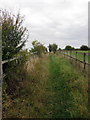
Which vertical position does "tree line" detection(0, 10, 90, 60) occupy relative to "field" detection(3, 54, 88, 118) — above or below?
above

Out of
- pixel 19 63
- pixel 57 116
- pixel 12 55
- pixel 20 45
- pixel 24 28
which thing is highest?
pixel 24 28

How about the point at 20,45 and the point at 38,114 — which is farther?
the point at 20,45

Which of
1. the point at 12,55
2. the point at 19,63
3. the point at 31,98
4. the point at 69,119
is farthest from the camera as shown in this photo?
the point at 19,63

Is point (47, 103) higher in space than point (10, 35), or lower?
lower

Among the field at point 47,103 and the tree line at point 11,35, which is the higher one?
the tree line at point 11,35

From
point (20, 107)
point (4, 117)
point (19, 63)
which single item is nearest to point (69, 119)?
point (20, 107)

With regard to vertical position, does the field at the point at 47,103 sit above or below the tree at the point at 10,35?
below

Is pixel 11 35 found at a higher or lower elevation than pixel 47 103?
higher

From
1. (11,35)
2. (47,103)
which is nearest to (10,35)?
(11,35)

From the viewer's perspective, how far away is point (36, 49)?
48.3 feet

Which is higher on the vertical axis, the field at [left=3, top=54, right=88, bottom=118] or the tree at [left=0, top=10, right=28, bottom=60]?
the tree at [left=0, top=10, right=28, bottom=60]

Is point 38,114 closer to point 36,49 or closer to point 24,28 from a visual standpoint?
point 24,28

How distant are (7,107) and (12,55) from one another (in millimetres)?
1891

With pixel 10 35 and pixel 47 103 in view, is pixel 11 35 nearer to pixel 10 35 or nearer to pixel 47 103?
pixel 10 35
